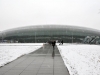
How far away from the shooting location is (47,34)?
75.8m

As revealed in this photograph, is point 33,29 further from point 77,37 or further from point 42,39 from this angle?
point 77,37

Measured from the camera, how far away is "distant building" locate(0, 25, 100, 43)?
74625 millimetres

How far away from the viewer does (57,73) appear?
23.1 feet

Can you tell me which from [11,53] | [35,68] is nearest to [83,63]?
[35,68]

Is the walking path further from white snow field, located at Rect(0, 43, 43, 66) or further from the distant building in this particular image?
the distant building

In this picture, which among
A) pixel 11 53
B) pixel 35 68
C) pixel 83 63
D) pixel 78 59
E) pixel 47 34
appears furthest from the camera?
pixel 47 34

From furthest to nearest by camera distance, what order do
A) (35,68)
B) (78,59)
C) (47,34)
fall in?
1. (47,34)
2. (78,59)
3. (35,68)

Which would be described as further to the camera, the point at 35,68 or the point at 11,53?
the point at 11,53

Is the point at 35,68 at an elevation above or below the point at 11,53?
below

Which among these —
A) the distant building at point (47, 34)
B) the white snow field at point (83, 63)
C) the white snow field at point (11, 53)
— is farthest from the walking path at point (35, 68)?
the distant building at point (47, 34)

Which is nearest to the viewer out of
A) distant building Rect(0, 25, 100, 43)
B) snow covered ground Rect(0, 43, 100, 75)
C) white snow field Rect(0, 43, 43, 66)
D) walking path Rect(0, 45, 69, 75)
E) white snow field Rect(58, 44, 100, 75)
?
white snow field Rect(58, 44, 100, 75)

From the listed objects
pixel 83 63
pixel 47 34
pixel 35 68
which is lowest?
pixel 35 68

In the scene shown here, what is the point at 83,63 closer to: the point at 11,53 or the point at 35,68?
the point at 35,68

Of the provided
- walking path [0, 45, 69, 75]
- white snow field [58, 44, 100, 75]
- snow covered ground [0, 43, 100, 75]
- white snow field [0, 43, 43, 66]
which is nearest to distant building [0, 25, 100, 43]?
white snow field [0, 43, 43, 66]
